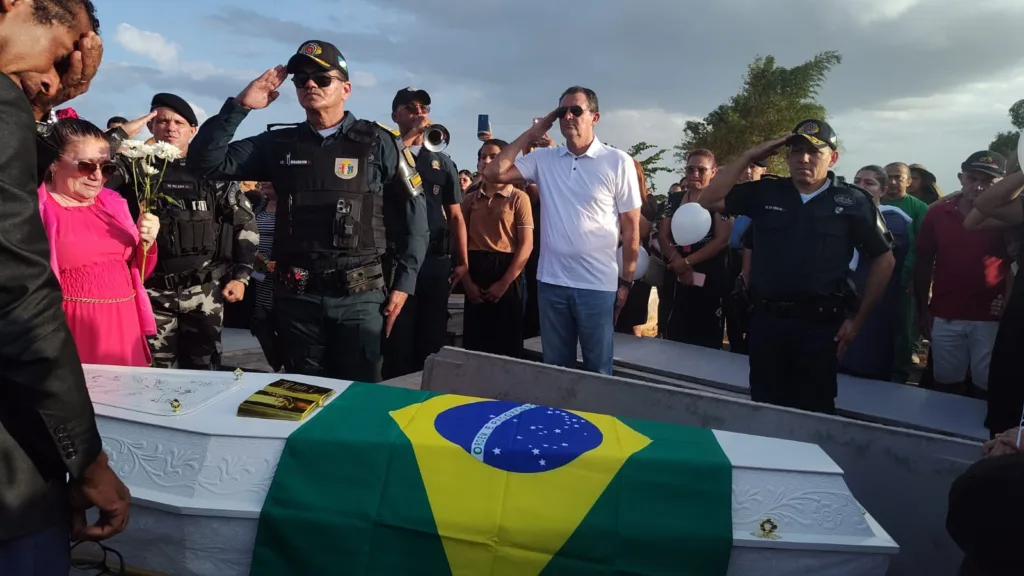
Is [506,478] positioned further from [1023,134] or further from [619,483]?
[1023,134]

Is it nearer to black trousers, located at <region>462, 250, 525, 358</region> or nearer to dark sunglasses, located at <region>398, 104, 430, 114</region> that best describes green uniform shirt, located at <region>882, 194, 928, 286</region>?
black trousers, located at <region>462, 250, 525, 358</region>

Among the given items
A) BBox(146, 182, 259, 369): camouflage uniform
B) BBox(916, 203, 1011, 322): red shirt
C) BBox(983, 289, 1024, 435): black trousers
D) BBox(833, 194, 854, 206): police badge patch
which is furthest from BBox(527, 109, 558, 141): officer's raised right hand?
BBox(916, 203, 1011, 322): red shirt

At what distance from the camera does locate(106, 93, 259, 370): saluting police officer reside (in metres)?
3.26

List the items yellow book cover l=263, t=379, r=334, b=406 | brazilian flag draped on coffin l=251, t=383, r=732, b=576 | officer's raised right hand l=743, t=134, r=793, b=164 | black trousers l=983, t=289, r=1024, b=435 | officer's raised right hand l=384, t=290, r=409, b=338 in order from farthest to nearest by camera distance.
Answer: officer's raised right hand l=743, t=134, r=793, b=164, officer's raised right hand l=384, t=290, r=409, b=338, black trousers l=983, t=289, r=1024, b=435, yellow book cover l=263, t=379, r=334, b=406, brazilian flag draped on coffin l=251, t=383, r=732, b=576

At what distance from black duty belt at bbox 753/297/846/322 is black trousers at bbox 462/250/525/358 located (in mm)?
2134

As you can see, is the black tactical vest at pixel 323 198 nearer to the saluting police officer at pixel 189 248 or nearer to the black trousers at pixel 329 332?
the black trousers at pixel 329 332

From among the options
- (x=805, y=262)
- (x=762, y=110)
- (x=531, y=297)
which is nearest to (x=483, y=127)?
(x=531, y=297)

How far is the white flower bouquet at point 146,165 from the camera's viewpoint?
9.36 feet

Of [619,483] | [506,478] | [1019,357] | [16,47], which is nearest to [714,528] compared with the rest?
[619,483]

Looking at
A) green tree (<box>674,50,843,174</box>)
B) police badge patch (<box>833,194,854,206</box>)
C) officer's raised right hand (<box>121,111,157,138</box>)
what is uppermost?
green tree (<box>674,50,843,174</box>)

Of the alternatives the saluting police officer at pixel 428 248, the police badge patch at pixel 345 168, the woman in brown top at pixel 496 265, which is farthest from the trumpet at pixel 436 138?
the police badge patch at pixel 345 168

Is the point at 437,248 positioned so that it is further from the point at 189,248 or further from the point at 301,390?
the point at 301,390

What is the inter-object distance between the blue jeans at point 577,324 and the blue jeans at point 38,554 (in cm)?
262

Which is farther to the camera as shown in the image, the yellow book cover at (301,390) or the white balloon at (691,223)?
the white balloon at (691,223)
